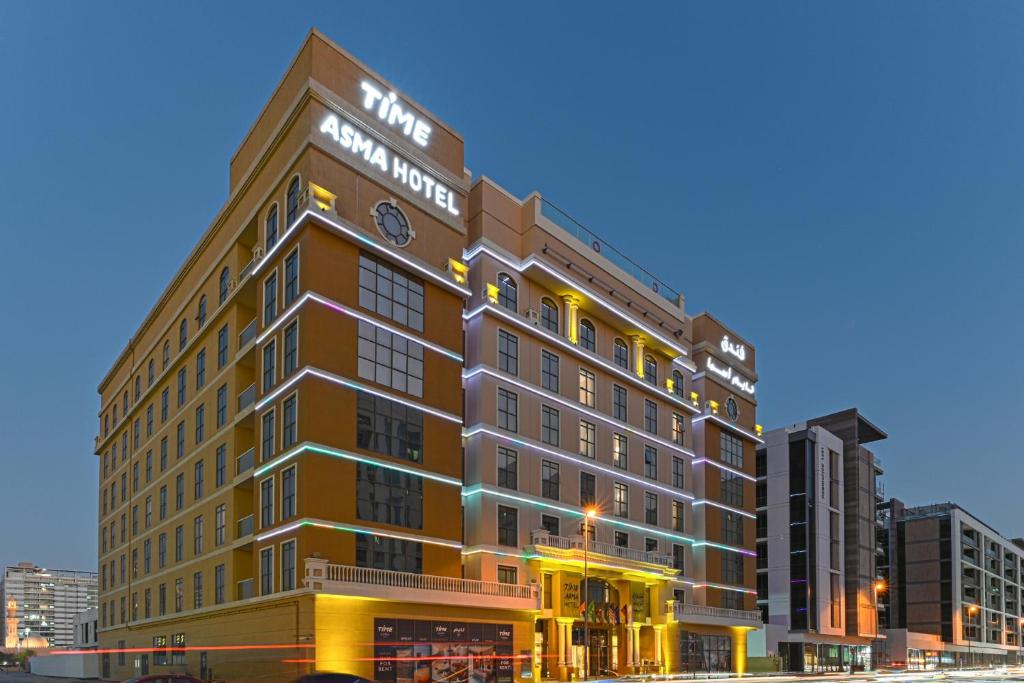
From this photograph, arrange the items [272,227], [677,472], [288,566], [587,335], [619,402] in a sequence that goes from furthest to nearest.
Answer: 1. [677,472]
2. [619,402]
3. [587,335]
4. [272,227]
5. [288,566]

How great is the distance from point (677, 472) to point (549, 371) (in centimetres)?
1804

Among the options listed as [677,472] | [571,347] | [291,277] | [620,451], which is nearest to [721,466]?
[677,472]

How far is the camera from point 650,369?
7375 centimetres

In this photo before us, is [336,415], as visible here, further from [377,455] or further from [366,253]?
[366,253]

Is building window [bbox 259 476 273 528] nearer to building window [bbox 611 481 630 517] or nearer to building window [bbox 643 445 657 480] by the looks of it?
building window [bbox 611 481 630 517]

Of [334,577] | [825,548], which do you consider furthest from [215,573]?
[825,548]

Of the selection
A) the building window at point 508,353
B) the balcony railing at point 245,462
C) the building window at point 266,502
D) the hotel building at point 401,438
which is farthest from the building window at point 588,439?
the building window at point 266,502

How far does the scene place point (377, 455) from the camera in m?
47.8

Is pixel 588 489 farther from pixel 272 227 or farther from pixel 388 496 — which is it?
pixel 272 227

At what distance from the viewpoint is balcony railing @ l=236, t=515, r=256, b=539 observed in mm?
51037

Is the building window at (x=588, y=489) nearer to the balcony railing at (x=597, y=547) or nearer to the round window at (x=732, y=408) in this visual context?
the balcony railing at (x=597, y=547)

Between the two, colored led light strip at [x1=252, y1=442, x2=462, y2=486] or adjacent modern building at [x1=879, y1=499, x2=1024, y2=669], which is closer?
colored led light strip at [x1=252, y1=442, x2=462, y2=486]

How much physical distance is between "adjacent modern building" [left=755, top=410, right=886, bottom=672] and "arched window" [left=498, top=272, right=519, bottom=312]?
51.8m

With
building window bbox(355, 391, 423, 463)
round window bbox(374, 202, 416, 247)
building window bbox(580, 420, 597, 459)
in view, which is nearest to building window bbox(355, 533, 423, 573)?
building window bbox(355, 391, 423, 463)
